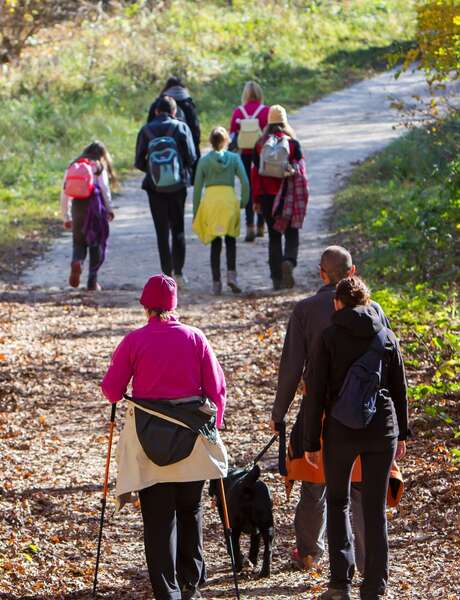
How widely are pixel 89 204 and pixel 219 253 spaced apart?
1.58 meters

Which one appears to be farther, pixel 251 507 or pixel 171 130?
pixel 171 130

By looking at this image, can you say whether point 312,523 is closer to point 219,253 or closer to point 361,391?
point 361,391

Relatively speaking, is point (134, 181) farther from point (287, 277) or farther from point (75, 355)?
point (75, 355)

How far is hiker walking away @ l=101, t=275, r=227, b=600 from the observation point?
17.9ft

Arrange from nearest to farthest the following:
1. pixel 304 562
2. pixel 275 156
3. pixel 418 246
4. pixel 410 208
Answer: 1. pixel 304 562
2. pixel 275 156
3. pixel 418 246
4. pixel 410 208

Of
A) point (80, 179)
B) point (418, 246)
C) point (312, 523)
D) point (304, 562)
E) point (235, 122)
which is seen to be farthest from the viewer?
point (235, 122)

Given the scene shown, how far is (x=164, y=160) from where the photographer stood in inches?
481

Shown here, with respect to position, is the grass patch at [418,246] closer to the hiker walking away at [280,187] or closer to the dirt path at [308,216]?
the dirt path at [308,216]

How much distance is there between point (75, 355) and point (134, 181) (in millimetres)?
9533

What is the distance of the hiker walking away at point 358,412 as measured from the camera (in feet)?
17.5

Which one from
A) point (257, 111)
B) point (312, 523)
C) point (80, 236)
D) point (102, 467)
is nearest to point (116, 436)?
point (102, 467)

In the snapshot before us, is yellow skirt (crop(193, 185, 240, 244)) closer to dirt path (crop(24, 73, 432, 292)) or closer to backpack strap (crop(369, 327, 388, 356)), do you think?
dirt path (crop(24, 73, 432, 292))

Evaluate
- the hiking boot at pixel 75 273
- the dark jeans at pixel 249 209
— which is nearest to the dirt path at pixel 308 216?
the dark jeans at pixel 249 209

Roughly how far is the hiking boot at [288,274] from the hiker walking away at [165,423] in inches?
292
